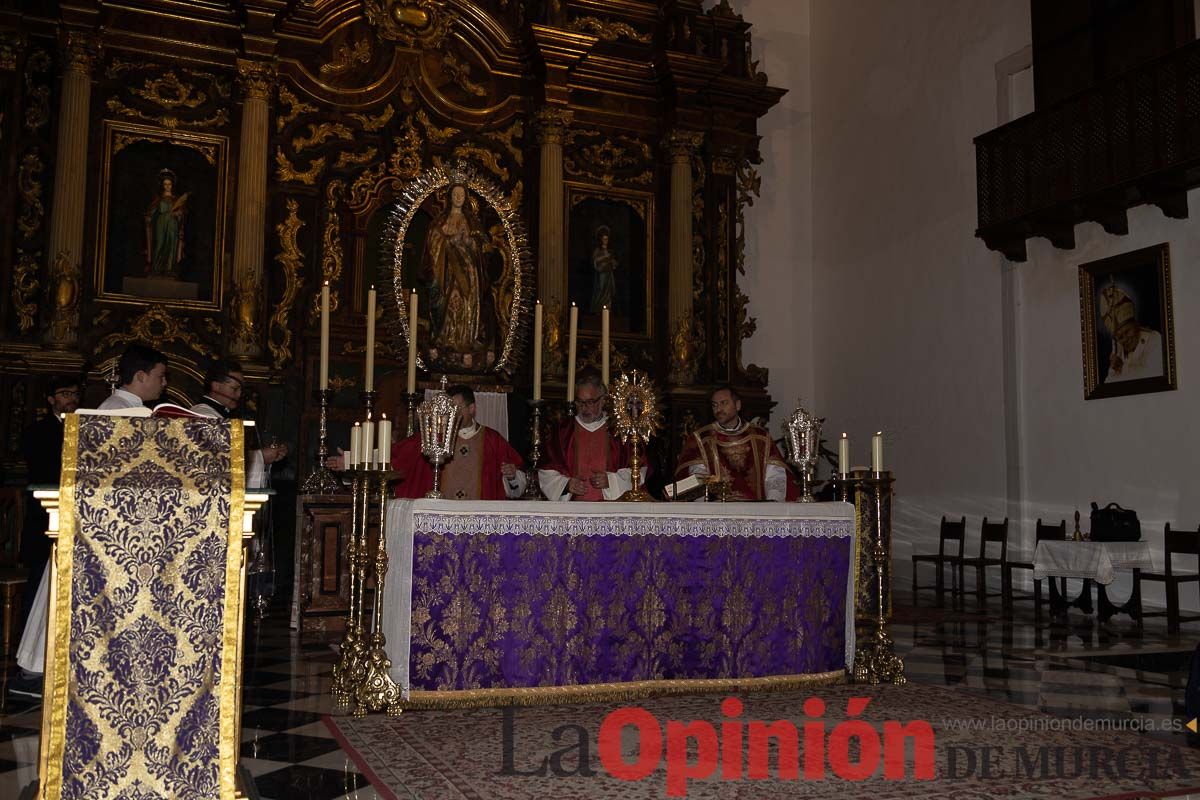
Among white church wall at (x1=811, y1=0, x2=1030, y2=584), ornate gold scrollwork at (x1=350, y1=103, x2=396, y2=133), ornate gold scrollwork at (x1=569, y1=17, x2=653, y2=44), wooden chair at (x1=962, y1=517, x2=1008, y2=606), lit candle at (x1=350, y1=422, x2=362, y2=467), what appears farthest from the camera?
ornate gold scrollwork at (x1=569, y1=17, x2=653, y2=44)

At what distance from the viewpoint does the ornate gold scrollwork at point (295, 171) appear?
36.2 ft

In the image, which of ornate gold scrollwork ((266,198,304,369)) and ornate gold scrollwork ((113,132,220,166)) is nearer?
ornate gold scrollwork ((113,132,220,166))

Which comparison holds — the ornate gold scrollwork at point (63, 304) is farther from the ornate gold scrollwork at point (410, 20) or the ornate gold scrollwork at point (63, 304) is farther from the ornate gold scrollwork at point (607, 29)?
the ornate gold scrollwork at point (607, 29)

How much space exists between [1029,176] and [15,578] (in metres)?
9.95

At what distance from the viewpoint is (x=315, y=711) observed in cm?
523

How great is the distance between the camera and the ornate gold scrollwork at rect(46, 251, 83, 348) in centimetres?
975

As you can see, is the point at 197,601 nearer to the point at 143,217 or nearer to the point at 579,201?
the point at 143,217

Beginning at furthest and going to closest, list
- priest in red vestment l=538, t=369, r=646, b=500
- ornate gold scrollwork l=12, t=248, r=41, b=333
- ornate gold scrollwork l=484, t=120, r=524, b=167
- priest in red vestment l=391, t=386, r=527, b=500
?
ornate gold scrollwork l=484, t=120, r=524, b=167
ornate gold scrollwork l=12, t=248, r=41, b=333
priest in red vestment l=391, t=386, r=527, b=500
priest in red vestment l=538, t=369, r=646, b=500

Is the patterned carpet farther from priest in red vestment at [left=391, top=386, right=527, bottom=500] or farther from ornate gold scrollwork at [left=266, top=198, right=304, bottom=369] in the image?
ornate gold scrollwork at [left=266, top=198, right=304, bottom=369]

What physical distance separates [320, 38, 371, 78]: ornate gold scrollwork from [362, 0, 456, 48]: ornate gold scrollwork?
24 centimetres

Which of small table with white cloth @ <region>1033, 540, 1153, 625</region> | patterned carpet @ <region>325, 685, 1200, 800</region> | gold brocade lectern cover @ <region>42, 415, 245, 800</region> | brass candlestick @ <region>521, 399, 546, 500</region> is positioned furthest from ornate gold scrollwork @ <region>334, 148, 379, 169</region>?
gold brocade lectern cover @ <region>42, 415, 245, 800</region>

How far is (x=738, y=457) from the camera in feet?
22.3

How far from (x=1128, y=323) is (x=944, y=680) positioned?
548cm

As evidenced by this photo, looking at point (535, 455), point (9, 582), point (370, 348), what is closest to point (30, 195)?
point (9, 582)
